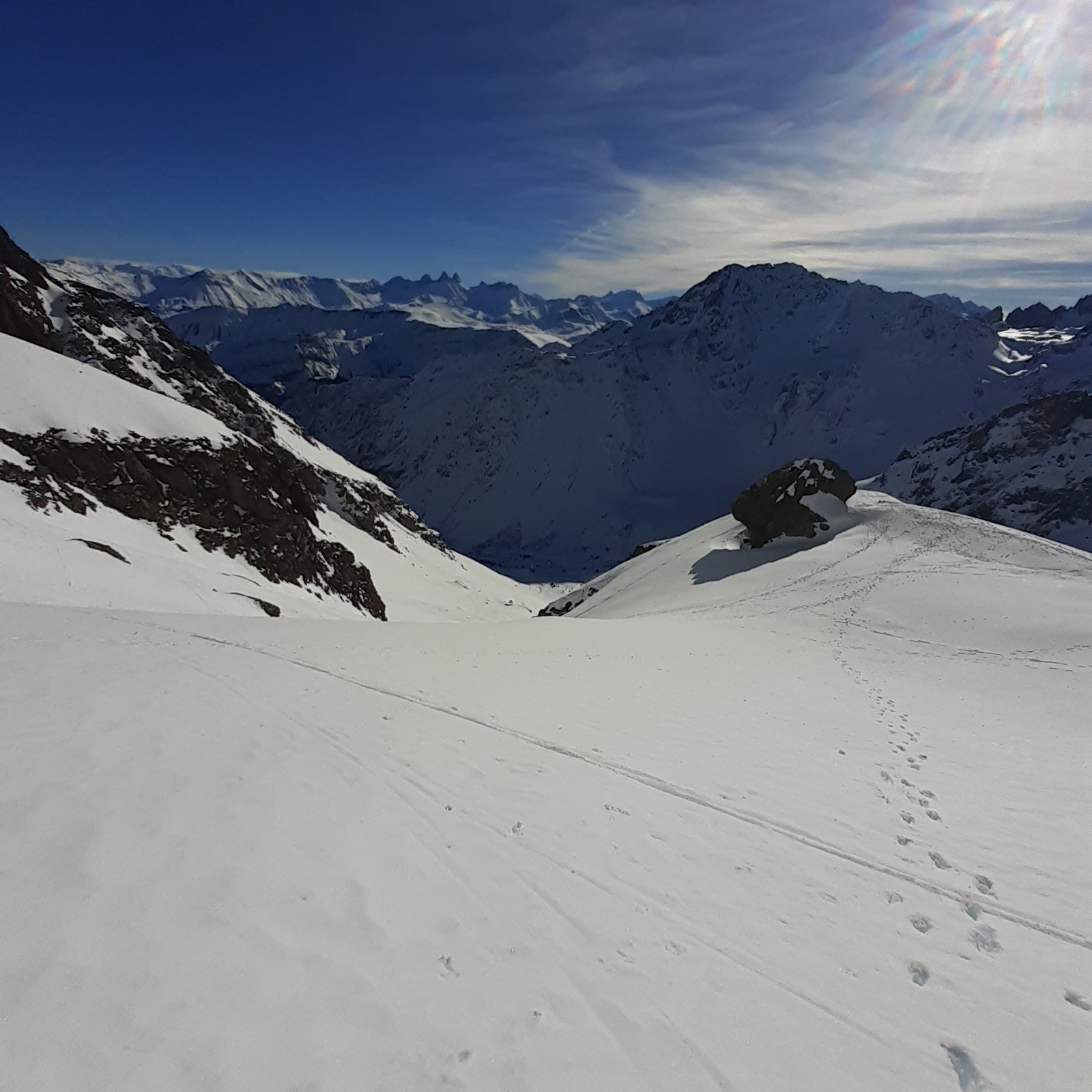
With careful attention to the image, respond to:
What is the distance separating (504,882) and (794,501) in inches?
1613

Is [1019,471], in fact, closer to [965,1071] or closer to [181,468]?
[181,468]

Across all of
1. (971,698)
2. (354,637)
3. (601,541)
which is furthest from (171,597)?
(601,541)

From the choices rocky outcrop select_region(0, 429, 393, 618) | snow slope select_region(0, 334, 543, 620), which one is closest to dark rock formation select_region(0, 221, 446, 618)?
rocky outcrop select_region(0, 429, 393, 618)

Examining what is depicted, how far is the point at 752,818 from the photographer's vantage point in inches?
298

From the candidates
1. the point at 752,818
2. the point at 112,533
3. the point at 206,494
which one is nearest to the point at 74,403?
the point at 206,494

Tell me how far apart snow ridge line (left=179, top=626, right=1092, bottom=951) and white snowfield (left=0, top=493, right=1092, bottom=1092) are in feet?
0.15

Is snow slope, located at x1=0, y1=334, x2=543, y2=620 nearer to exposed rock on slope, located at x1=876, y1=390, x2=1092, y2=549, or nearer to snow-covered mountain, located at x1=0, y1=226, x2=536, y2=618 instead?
snow-covered mountain, located at x1=0, y1=226, x2=536, y2=618

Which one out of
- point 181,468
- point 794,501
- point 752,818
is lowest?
point 794,501

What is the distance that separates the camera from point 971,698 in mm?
15484

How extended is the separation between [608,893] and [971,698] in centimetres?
1450

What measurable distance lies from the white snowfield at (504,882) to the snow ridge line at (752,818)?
0.15ft

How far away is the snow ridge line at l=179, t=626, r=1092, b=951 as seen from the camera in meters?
6.11

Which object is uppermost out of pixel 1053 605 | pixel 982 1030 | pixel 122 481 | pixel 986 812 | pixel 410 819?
pixel 122 481

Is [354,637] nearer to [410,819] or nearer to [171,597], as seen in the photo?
[171,597]
